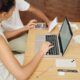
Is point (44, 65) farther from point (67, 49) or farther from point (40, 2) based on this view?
point (40, 2)

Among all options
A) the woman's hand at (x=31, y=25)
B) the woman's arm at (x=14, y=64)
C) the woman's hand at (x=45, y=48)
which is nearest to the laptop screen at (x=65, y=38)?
the woman's hand at (x=45, y=48)

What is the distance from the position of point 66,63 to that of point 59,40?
1.08 ft

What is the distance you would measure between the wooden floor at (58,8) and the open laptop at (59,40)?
170 cm

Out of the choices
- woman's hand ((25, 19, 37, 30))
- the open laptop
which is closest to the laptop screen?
the open laptop

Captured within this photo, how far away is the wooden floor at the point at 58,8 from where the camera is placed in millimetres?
3877

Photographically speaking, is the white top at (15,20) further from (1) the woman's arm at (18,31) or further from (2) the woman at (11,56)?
(2) the woman at (11,56)

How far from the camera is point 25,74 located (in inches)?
61.7

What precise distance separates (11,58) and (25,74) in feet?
0.51

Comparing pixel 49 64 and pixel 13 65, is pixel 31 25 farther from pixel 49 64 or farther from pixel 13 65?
pixel 13 65

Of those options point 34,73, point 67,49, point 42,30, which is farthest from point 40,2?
point 34,73

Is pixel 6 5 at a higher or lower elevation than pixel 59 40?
higher

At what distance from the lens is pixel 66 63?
69.1 inches

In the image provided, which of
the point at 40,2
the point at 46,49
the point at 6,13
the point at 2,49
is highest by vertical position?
the point at 6,13

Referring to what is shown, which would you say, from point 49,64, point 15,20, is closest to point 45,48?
point 49,64
